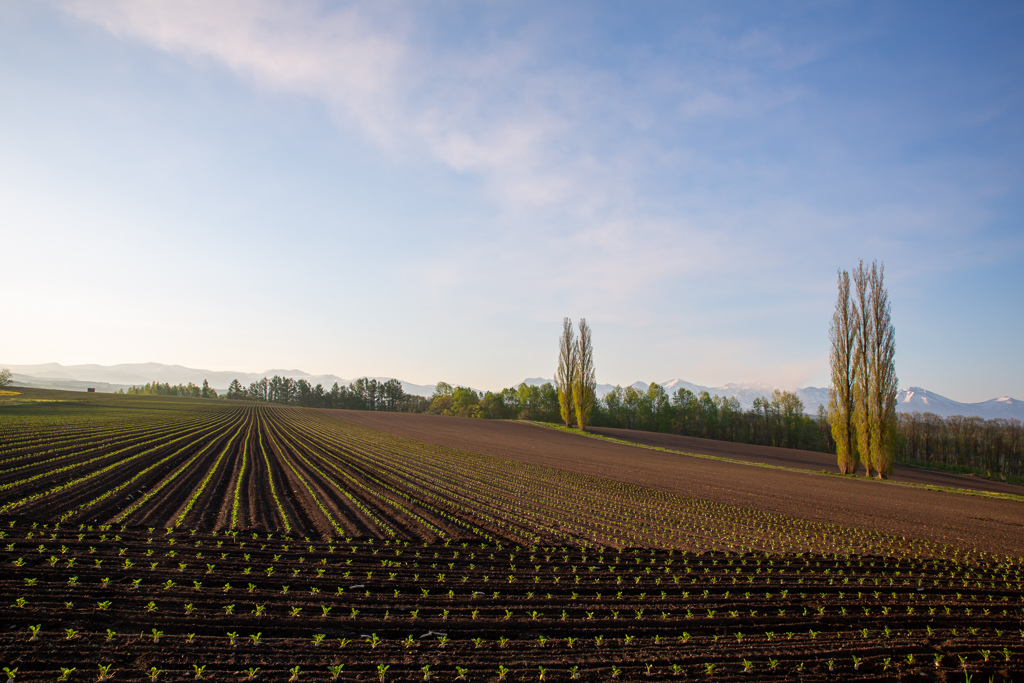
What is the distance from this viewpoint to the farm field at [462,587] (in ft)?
18.7

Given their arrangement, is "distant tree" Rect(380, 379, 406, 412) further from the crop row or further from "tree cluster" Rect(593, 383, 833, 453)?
the crop row

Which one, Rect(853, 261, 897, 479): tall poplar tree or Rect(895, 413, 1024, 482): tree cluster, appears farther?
Rect(895, 413, 1024, 482): tree cluster

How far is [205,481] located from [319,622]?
13.5m

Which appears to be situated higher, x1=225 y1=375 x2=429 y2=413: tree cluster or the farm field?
the farm field

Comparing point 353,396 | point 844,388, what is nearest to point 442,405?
point 353,396

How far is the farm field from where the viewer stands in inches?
224

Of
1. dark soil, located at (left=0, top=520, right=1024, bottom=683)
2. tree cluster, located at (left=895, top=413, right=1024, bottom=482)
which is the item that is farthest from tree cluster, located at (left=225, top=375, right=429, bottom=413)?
dark soil, located at (left=0, top=520, right=1024, bottom=683)

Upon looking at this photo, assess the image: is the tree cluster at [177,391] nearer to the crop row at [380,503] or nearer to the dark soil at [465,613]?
the crop row at [380,503]

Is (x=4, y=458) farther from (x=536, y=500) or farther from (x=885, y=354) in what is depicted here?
(x=885, y=354)

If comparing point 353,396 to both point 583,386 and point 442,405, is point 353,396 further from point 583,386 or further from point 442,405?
point 583,386

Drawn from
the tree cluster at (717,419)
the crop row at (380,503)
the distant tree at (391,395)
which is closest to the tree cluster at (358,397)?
the distant tree at (391,395)

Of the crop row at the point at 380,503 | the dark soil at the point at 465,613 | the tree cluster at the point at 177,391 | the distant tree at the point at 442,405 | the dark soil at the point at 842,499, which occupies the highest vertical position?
the dark soil at the point at 465,613

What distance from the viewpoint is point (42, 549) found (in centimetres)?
859

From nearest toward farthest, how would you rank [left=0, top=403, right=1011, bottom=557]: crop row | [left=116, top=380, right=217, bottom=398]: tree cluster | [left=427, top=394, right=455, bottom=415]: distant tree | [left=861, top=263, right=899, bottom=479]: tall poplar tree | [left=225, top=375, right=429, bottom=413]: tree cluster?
[left=0, top=403, right=1011, bottom=557]: crop row, [left=861, top=263, right=899, bottom=479]: tall poplar tree, [left=427, top=394, right=455, bottom=415]: distant tree, [left=225, top=375, right=429, bottom=413]: tree cluster, [left=116, top=380, right=217, bottom=398]: tree cluster
